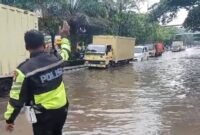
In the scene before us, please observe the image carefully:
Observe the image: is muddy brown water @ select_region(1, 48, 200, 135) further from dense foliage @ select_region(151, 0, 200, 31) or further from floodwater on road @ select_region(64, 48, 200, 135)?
dense foliage @ select_region(151, 0, 200, 31)

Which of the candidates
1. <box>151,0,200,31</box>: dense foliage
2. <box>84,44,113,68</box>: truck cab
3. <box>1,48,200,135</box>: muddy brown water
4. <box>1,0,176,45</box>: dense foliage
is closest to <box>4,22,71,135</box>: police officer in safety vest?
<box>1,48,200,135</box>: muddy brown water

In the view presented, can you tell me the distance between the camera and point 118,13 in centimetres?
5334

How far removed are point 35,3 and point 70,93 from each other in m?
17.8

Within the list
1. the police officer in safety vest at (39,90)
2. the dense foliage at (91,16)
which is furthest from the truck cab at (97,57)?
the police officer in safety vest at (39,90)

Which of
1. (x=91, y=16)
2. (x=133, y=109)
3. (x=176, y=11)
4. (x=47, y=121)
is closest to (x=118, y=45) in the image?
(x=91, y=16)

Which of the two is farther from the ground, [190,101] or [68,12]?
[68,12]

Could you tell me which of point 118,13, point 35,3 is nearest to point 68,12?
point 35,3

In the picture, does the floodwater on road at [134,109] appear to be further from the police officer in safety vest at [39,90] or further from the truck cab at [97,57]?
the truck cab at [97,57]

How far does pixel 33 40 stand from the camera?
15.8 ft

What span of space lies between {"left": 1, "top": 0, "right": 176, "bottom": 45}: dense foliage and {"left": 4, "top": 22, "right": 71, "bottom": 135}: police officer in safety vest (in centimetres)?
1492

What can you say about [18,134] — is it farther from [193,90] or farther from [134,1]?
[134,1]

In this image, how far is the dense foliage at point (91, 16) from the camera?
34.5 metres

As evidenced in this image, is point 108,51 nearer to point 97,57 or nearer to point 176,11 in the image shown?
point 97,57

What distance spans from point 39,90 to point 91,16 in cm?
3593
